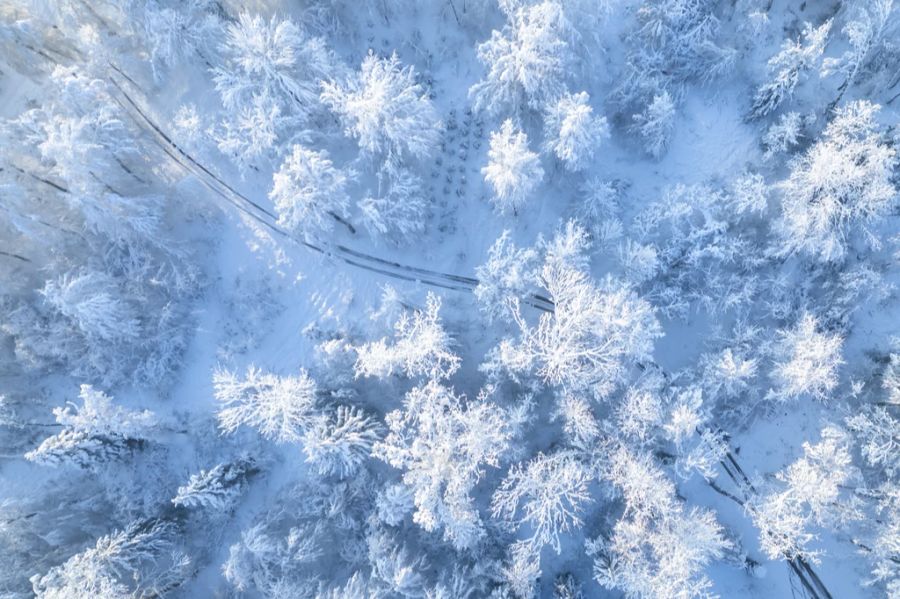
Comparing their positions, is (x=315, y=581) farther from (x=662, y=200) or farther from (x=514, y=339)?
(x=662, y=200)

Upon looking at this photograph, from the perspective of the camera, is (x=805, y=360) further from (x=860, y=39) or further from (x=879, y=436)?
(x=860, y=39)

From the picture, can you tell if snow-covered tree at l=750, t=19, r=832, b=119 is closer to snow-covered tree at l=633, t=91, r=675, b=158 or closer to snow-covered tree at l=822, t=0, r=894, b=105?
snow-covered tree at l=822, t=0, r=894, b=105

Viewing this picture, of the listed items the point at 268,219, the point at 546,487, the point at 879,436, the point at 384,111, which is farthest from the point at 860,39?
the point at 268,219

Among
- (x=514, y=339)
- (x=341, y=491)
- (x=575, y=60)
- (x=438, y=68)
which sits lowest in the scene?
(x=341, y=491)

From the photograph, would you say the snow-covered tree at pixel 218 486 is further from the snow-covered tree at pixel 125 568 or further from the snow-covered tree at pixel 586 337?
the snow-covered tree at pixel 586 337

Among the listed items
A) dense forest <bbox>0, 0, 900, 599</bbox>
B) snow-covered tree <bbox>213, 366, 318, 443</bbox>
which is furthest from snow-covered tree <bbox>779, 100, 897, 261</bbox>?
snow-covered tree <bbox>213, 366, 318, 443</bbox>

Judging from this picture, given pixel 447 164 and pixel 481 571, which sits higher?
pixel 447 164

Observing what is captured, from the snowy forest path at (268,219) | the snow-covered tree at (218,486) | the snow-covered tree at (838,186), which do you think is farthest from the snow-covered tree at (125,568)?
the snow-covered tree at (838,186)

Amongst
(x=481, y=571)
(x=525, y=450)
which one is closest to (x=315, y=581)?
(x=481, y=571)
